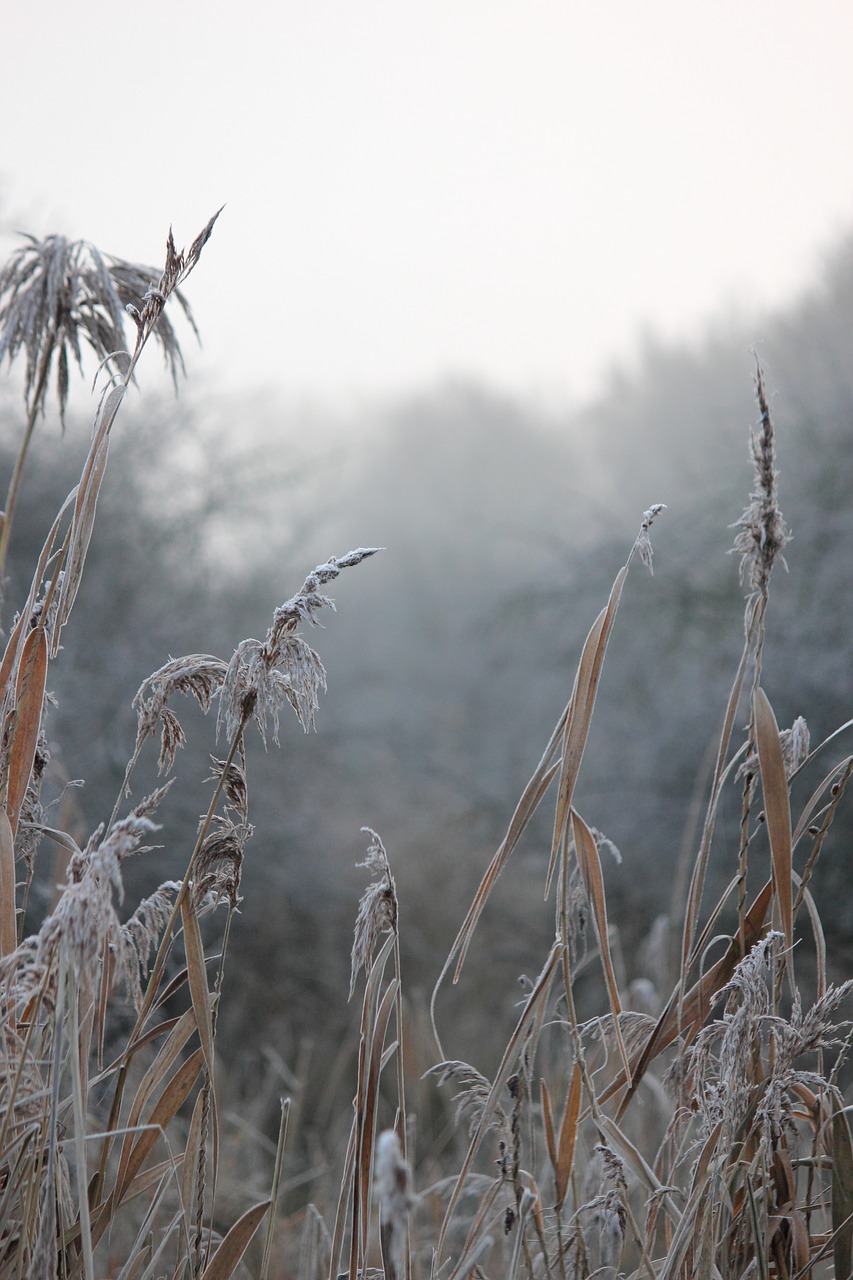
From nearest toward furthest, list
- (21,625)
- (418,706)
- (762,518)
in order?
(762,518) → (21,625) → (418,706)

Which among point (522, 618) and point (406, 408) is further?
point (406, 408)

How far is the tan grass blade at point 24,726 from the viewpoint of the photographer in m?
1.07

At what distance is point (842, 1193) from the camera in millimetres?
1004

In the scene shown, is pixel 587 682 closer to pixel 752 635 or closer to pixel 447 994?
pixel 752 635

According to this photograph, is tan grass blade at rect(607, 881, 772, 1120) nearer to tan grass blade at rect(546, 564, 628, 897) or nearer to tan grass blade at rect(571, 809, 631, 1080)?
tan grass blade at rect(571, 809, 631, 1080)

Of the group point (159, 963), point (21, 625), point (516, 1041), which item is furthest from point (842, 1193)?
point (21, 625)

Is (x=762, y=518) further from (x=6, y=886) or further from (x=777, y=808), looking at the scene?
(x=6, y=886)

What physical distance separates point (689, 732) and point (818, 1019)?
423 cm

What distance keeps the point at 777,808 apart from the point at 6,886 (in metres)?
0.83

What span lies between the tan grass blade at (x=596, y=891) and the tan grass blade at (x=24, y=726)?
0.62 m

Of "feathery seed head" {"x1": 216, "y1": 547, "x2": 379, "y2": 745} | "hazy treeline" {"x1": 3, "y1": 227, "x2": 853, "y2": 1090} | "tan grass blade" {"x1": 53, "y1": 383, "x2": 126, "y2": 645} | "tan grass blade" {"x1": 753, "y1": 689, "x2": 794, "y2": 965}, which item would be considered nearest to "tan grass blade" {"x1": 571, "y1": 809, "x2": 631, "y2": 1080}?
"tan grass blade" {"x1": 753, "y1": 689, "x2": 794, "y2": 965}

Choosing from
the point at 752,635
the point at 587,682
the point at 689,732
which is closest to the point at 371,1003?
the point at 587,682

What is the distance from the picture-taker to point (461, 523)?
1866 cm

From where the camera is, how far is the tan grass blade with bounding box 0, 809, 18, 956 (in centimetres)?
101
